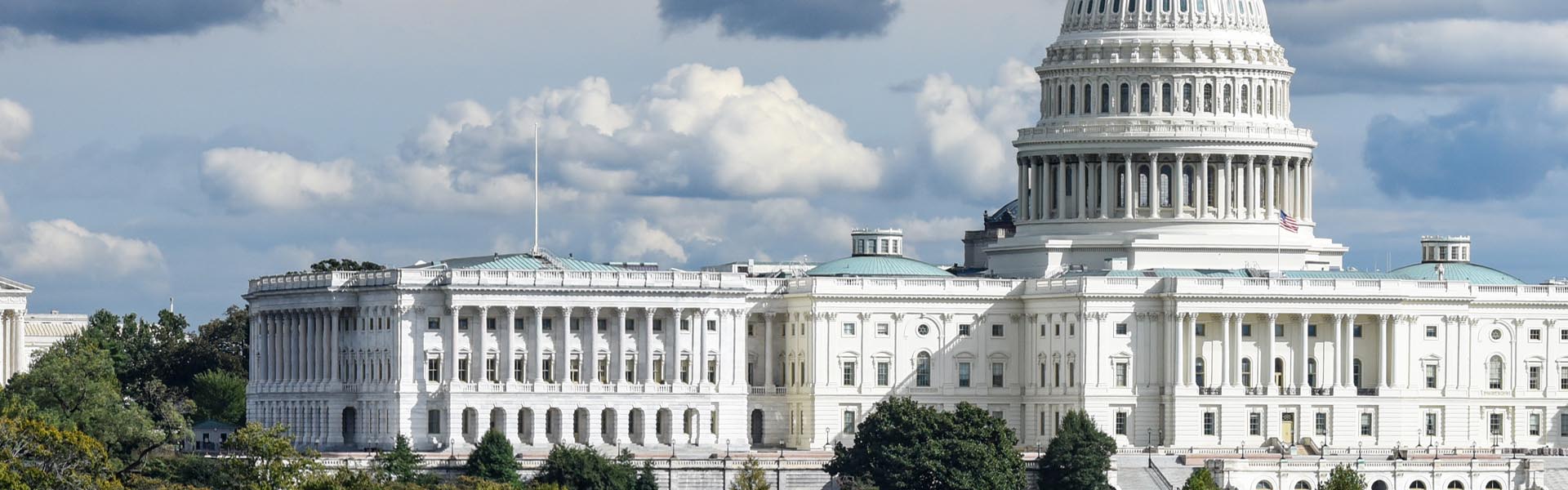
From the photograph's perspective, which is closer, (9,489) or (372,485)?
(9,489)

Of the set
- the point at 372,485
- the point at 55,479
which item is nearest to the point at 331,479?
the point at 372,485

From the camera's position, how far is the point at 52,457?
188250mm

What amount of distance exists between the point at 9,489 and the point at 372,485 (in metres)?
22.2

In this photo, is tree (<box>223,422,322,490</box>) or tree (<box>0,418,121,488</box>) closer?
tree (<box>0,418,121,488</box>)

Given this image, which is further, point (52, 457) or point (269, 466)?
point (269, 466)

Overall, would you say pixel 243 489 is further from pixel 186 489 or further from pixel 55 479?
pixel 55 479

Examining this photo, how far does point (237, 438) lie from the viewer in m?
200

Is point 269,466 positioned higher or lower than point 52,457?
lower

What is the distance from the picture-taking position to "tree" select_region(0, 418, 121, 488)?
184 meters

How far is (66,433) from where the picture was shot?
18875cm

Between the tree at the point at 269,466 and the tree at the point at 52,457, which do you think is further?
the tree at the point at 269,466

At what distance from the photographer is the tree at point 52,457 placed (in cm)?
18400

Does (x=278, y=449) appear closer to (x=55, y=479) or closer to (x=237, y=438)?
(x=237, y=438)

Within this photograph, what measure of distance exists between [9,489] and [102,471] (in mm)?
11050
